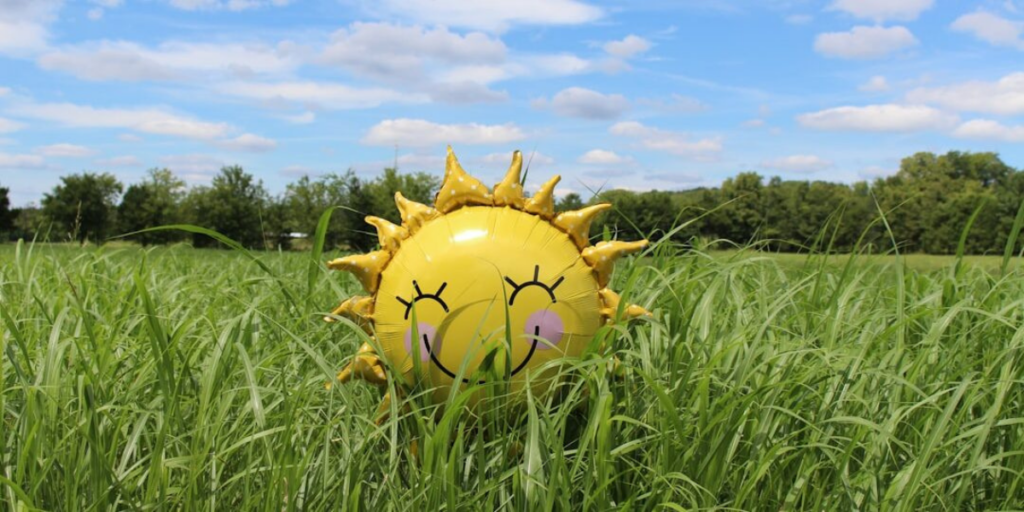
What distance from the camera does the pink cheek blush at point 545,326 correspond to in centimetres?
199

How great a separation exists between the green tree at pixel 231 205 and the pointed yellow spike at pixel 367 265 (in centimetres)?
3971

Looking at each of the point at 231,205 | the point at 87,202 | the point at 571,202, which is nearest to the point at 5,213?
the point at 87,202

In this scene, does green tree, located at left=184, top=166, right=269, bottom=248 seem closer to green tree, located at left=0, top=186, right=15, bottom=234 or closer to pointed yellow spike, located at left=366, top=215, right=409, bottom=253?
green tree, located at left=0, top=186, right=15, bottom=234

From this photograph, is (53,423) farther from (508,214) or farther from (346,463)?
(508,214)

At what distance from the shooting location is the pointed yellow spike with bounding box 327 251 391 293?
82.4 inches

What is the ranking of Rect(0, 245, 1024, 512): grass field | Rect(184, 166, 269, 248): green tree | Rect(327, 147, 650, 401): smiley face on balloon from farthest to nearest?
Rect(184, 166, 269, 248): green tree → Rect(327, 147, 650, 401): smiley face on balloon → Rect(0, 245, 1024, 512): grass field

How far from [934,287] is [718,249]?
100 centimetres

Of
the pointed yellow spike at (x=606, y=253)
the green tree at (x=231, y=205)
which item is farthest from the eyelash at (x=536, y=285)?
the green tree at (x=231, y=205)

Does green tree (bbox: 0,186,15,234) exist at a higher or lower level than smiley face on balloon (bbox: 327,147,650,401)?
higher

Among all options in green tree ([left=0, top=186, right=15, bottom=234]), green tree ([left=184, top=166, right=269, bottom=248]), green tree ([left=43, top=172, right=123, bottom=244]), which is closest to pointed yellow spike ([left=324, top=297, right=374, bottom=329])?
green tree ([left=184, top=166, right=269, bottom=248])

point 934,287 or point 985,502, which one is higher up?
point 934,287

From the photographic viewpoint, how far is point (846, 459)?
1703 mm

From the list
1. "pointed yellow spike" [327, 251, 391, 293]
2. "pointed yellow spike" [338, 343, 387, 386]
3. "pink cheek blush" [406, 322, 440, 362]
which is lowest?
"pointed yellow spike" [338, 343, 387, 386]

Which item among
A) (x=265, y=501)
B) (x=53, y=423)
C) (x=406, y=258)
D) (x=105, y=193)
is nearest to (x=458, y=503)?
(x=265, y=501)
